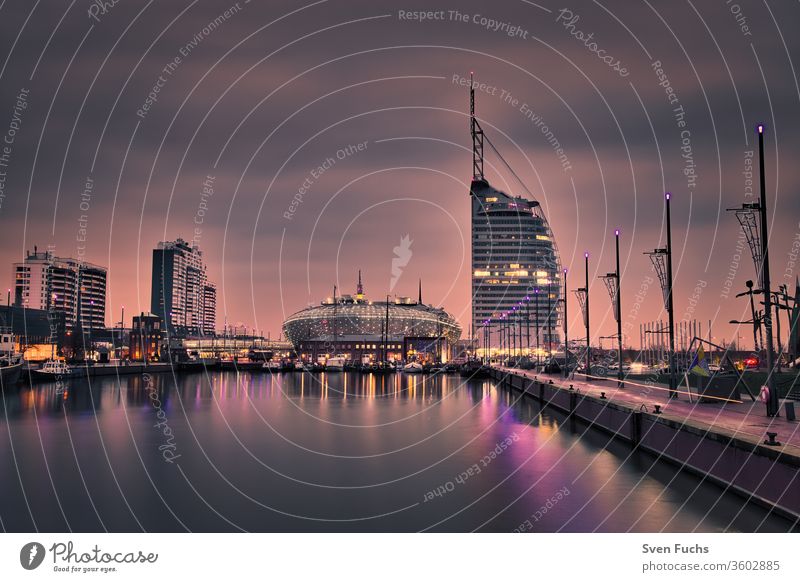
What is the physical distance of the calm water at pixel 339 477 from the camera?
21.7 metres

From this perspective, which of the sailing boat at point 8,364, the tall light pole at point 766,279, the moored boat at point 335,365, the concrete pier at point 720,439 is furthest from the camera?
the moored boat at point 335,365

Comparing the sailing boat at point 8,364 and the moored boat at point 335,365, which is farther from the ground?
the sailing boat at point 8,364

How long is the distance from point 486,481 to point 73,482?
15178 mm

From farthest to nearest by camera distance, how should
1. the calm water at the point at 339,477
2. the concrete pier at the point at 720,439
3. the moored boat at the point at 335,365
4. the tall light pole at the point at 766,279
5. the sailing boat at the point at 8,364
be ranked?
the moored boat at the point at 335,365 < the sailing boat at the point at 8,364 < the tall light pole at the point at 766,279 < the calm water at the point at 339,477 < the concrete pier at the point at 720,439

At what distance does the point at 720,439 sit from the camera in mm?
20750

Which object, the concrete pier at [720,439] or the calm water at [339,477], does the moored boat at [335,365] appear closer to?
the calm water at [339,477]

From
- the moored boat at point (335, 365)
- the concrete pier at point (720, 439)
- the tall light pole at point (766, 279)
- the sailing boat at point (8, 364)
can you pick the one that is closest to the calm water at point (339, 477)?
the concrete pier at point (720, 439)

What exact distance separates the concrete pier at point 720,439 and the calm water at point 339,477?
594mm

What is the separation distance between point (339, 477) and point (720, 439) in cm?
1464

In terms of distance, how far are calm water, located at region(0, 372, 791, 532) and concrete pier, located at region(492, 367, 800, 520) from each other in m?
0.59

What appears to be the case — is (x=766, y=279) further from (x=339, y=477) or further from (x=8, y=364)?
(x=8, y=364)

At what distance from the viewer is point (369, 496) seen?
84.8 feet
